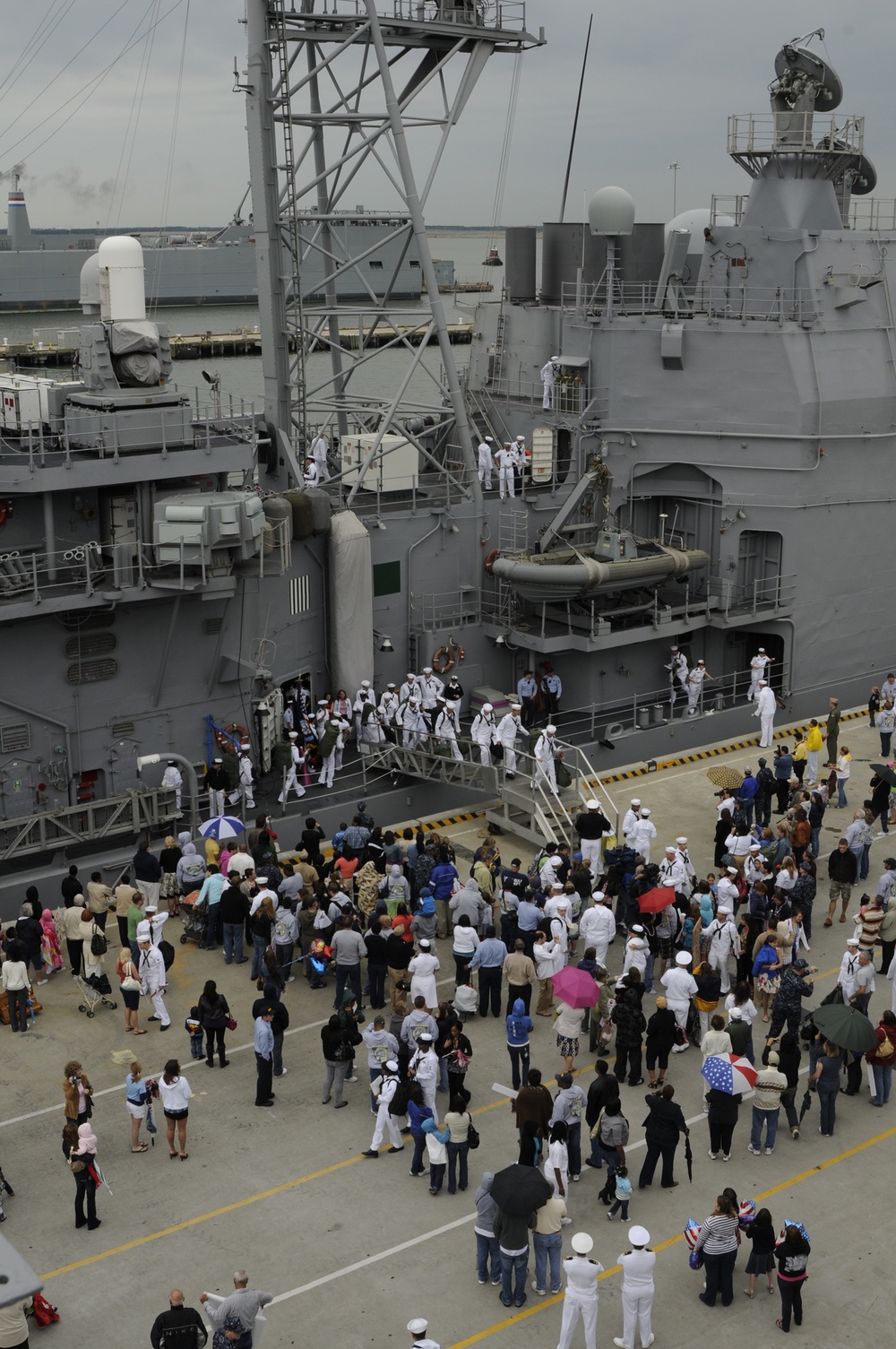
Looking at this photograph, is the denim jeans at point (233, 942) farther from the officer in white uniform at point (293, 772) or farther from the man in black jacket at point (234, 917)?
the officer in white uniform at point (293, 772)

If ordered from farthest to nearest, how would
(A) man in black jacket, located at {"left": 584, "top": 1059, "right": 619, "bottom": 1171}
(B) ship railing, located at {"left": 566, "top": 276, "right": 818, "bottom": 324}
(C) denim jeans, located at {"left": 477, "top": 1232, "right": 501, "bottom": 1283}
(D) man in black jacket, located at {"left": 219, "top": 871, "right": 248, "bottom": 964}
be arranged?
(B) ship railing, located at {"left": 566, "top": 276, "right": 818, "bottom": 324} → (D) man in black jacket, located at {"left": 219, "top": 871, "right": 248, "bottom": 964} → (A) man in black jacket, located at {"left": 584, "top": 1059, "right": 619, "bottom": 1171} → (C) denim jeans, located at {"left": 477, "top": 1232, "right": 501, "bottom": 1283}

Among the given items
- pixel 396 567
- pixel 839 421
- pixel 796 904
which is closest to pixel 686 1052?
pixel 796 904

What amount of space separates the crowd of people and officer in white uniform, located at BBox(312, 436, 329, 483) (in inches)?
305

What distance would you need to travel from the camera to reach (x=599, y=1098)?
12922 millimetres

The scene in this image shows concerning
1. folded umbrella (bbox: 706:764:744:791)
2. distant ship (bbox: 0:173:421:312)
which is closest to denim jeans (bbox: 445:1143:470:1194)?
folded umbrella (bbox: 706:764:744:791)

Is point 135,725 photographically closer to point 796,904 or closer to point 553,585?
point 553,585

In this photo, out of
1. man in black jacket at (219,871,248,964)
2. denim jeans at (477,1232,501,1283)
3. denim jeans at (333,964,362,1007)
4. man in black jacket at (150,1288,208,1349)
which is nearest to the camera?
man in black jacket at (150,1288,208,1349)

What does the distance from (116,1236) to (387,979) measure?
14.9ft

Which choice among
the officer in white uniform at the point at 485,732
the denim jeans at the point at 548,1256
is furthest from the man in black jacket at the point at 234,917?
the denim jeans at the point at 548,1256

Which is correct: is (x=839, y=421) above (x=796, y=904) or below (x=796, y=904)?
above

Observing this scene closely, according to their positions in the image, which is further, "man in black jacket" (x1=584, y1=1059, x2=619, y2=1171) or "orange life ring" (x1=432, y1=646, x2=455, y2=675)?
"orange life ring" (x1=432, y1=646, x2=455, y2=675)

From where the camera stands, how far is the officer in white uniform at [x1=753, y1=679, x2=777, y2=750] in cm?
2425

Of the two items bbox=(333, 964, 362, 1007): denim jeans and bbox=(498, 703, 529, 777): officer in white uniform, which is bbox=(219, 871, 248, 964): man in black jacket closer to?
bbox=(333, 964, 362, 1007): denim jeans

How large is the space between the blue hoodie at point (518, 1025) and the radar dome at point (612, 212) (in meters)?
17.6
